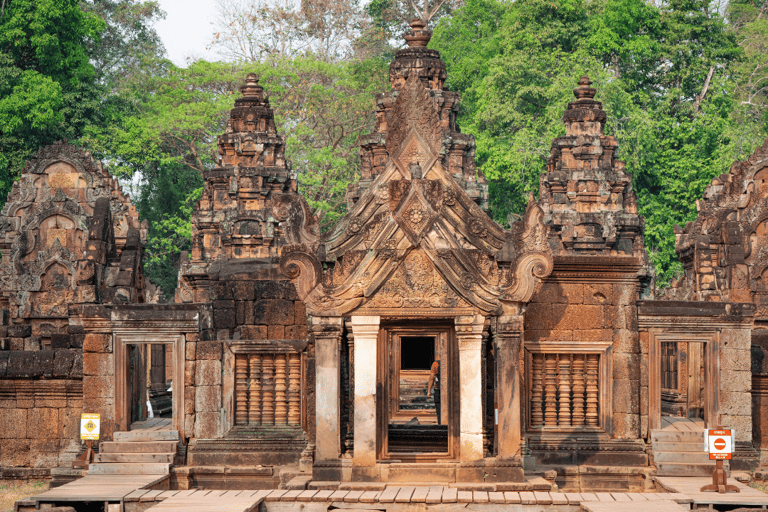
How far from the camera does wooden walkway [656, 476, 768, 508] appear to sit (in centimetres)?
1091

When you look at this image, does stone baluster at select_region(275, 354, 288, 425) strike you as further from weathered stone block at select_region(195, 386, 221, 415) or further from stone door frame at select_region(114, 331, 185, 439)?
stone door frame at select_region(114, 331, 185, 439)

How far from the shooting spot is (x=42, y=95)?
1422 inches

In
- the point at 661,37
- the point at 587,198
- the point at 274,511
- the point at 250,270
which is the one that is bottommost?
the point at 274,511

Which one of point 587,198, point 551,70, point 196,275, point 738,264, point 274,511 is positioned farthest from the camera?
point 551,70

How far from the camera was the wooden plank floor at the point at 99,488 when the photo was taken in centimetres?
1111

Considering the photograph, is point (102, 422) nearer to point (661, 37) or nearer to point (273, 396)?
point (273, 396)

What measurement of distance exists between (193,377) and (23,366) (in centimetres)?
347

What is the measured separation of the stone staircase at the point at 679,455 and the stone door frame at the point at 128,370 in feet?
20.7

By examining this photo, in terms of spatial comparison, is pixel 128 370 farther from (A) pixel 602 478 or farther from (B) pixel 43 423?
(A) pixel 602 478

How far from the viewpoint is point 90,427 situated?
12883 millimetres

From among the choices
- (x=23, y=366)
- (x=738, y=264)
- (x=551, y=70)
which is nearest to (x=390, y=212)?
(x=23, y=366)

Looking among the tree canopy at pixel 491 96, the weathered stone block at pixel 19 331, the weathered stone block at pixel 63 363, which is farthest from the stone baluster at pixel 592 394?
the tree canopy at pixel 491 96

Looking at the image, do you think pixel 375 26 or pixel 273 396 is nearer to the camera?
pixel 273 396

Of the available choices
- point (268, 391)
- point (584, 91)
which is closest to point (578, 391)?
point (268, 391)
